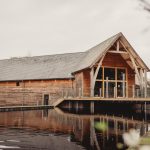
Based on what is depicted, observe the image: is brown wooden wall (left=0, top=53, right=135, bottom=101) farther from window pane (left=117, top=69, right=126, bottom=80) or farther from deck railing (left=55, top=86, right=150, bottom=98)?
window pane (left=117, top=69, right=126, bottom=80)

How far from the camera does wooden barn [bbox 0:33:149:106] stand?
88.5ft

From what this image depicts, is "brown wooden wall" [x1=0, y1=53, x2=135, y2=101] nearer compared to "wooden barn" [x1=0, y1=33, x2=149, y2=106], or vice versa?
"wooden barn" [x1=0, y1=33, x2=149, y2=106]

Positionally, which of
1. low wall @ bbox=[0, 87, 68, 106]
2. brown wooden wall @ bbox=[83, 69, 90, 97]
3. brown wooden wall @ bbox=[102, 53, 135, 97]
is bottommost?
low wall @ bbox=[0, 87, 68, 106]

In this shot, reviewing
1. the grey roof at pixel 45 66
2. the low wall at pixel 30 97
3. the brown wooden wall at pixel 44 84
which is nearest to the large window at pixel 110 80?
the grey roof at pixel 45 66

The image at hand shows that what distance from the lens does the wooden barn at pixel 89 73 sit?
27.0 metres

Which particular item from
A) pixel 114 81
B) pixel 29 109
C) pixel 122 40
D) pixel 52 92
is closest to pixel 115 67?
pixel 114 81

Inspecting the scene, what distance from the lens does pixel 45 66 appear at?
35219mm

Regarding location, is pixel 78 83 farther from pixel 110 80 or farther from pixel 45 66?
pixel 45 66

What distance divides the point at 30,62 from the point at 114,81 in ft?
42.8

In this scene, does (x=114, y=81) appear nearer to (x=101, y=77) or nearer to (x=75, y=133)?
(x=101, y=77)

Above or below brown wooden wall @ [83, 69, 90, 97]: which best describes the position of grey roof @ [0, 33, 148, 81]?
above

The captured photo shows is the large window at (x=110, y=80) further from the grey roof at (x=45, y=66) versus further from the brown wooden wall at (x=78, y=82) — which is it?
the grey roof at (x=45, y=66)

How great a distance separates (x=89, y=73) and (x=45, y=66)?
25.9 feet

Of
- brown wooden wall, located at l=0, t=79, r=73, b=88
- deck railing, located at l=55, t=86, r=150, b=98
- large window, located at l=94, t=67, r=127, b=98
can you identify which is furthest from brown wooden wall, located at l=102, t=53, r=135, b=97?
brown wooden wall, located at l=0, t=79, r=73, b=88
